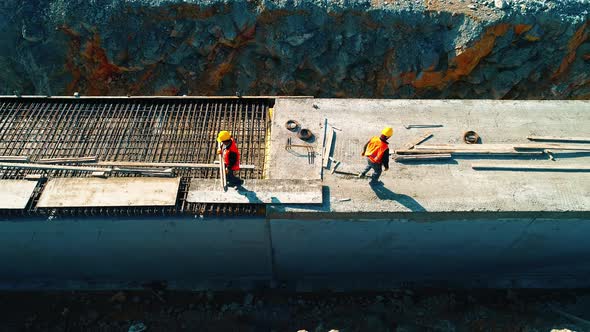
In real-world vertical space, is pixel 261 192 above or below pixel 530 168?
below

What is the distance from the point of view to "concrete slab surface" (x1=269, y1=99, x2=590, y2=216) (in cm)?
729

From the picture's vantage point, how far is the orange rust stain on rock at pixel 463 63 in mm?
12000

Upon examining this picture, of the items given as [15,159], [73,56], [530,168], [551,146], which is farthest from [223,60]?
[551,146]

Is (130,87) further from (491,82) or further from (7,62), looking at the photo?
(491,82)

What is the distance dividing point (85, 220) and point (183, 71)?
7.22 metres

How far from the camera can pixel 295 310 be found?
8625 millimetres

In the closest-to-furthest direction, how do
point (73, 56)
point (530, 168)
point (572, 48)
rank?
point (530, 168) → point (572, 48) → point (73, 56)

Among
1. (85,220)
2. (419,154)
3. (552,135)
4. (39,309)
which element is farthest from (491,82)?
(39,309)

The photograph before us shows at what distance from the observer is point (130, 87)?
13.5 m

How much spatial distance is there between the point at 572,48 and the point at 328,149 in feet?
30.3

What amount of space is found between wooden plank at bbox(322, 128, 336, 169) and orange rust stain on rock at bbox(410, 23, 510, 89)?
18.4ft

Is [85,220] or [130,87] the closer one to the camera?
[85,220]

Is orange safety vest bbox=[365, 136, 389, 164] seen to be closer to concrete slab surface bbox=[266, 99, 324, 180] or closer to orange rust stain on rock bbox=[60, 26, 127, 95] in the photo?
concrete slab surface bbox=[266, 99, 324, 180]

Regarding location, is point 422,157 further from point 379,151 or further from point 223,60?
point 223,60
